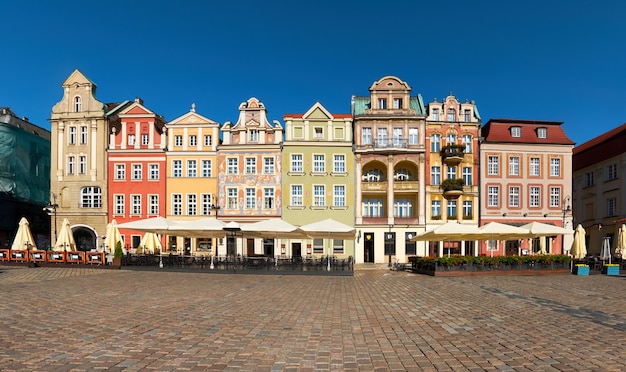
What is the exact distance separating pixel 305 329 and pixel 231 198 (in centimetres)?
2771

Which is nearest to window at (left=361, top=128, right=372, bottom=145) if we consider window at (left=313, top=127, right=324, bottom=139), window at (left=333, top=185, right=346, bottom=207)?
window at (left=313, top=127, right=324, bottom=139)

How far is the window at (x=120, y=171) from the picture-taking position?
3556cm

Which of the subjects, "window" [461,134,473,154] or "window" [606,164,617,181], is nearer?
"window" [461,134,473,154]

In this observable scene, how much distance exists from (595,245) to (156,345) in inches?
1680

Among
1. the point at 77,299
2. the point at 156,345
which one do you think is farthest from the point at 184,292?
the point at 156,345

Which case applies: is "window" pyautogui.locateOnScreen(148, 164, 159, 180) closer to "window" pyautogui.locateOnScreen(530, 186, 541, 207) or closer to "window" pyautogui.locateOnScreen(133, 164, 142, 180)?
"window" pyautogui.locateOnScreen(133, 164, 142, 180)

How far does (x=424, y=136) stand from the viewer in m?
35.1

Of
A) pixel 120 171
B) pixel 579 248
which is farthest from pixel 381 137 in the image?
pixel 120 171

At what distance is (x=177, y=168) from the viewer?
3538cm

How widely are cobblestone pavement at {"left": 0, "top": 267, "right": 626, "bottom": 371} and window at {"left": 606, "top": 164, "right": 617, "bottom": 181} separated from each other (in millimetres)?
27832

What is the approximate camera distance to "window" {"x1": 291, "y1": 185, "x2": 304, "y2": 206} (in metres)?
35.2

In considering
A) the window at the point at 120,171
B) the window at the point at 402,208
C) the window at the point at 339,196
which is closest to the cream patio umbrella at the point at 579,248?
the window at the point at 402,208

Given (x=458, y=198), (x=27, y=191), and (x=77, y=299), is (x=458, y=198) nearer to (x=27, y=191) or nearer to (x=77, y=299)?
(x=77, y=299)

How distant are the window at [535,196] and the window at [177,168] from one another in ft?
97.4
